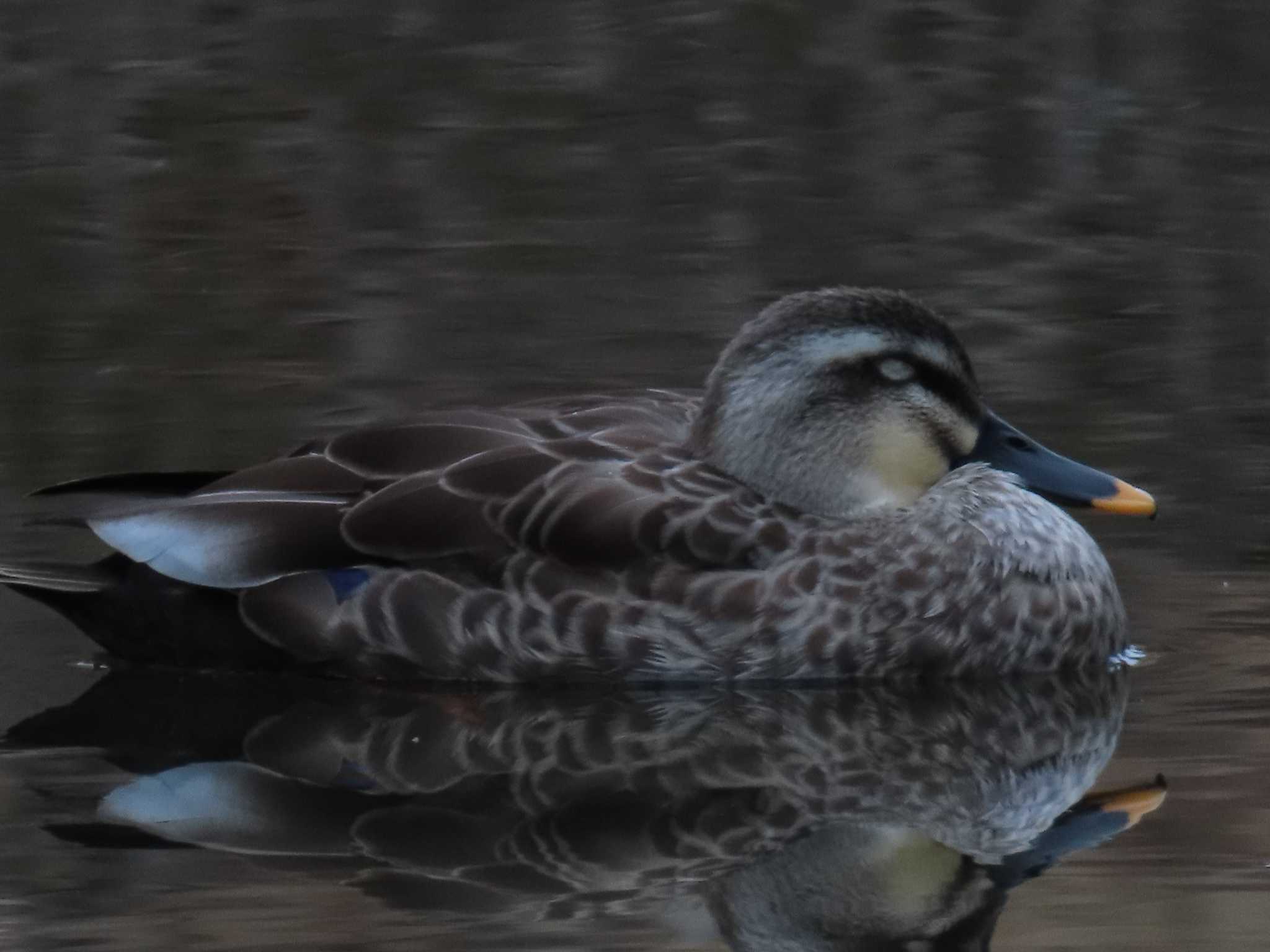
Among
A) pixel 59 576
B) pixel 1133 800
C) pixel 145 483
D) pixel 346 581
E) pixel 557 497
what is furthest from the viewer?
pixel 145 483

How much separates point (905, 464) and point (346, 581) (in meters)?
1.89

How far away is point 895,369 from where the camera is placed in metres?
8.86

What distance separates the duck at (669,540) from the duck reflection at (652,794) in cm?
15

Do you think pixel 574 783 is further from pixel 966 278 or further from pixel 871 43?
pixel 871 43

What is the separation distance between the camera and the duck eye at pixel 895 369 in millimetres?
8844

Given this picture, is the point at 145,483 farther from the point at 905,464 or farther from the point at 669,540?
the point at 905,464

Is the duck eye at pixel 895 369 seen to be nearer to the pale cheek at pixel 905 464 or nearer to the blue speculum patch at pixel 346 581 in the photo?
the pale cheek at pixel 905 464

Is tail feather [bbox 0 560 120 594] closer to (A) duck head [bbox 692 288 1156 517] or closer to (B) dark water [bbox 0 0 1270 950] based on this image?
(B) dark water [bbox 0 0 1270 950]

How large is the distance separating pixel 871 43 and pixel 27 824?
10181 millimetres

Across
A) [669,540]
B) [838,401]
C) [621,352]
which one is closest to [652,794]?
[669,540]

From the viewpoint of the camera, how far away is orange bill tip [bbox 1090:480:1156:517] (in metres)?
8.91

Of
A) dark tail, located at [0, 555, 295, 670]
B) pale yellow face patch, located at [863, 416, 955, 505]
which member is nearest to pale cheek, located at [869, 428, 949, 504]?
pale yellow face patch, located at [863, 416, 955, 505]

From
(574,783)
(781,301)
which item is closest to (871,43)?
(781,301)

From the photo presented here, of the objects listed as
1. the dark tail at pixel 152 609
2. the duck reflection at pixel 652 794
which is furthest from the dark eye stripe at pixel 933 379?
the dark tail at pixel 152 609
